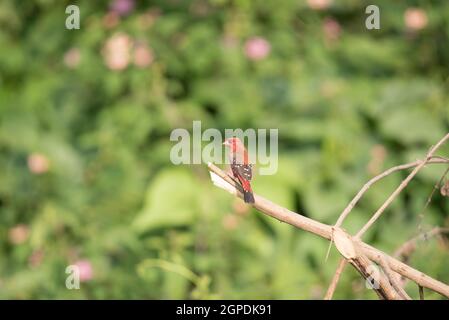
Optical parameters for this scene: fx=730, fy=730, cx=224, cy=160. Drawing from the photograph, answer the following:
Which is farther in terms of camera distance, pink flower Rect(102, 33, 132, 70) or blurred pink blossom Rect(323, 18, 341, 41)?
blurred pink blossom Rect(323, 18, 341, 41)

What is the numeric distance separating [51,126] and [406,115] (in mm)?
1654

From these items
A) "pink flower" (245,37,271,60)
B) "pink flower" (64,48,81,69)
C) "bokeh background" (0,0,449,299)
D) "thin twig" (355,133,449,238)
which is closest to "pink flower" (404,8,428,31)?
"bokeh background" (0,0,449,299)

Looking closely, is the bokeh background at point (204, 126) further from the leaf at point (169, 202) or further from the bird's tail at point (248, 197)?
the bird's tail at point (248, 197)

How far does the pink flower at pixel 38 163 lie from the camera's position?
324cm

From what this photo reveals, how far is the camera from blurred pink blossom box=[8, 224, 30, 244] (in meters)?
3.17

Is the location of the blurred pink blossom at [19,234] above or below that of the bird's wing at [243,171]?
above

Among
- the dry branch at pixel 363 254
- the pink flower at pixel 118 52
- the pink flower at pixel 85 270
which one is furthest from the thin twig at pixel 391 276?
the pink flower at pixel 118 52

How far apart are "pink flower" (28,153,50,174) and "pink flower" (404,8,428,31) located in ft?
6.11

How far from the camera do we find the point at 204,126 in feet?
11.0

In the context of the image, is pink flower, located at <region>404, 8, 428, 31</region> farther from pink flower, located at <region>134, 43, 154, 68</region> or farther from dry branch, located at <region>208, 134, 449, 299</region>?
dry branch, located at <region>208, 134, 449, 299</region>

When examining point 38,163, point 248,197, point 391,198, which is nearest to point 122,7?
point 38,163

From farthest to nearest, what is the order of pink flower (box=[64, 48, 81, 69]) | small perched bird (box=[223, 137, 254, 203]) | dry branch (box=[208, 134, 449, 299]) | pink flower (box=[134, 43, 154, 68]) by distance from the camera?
pink flower (box=[64, 48, 81, 69]) → pink flower (box=[134, 43, 154, 68]) → small perched bird (box=[223, 137, 254, 203]) → dry branch (box=[208, 134, 449, 299])

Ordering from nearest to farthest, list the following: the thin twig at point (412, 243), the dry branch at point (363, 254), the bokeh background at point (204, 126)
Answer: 1. the dry branch at point (363, 254)
2. the thin twig at point (412, 243)
3. the bokeh background at point (204, 126)

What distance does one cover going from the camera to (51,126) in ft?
11.4
